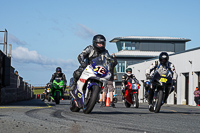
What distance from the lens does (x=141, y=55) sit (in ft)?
254

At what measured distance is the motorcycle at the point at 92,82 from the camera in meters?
9.26

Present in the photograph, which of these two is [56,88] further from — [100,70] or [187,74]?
[187,74]

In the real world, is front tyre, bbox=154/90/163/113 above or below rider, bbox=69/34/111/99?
below

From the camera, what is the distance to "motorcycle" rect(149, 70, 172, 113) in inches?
452

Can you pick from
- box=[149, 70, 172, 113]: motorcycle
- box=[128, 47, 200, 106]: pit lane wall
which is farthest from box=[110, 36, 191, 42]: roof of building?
box=[149, 70, 172, 113]: motorcycle

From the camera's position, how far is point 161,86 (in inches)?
457

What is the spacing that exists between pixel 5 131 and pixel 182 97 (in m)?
33.1

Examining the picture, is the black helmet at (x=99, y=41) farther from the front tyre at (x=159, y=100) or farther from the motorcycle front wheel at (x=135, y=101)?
the motorcycle front wheel at (x=135, y=101)

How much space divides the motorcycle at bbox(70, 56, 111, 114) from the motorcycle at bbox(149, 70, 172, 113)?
2.32 m

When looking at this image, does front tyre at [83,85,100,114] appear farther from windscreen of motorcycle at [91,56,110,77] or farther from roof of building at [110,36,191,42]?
roof of building at [110,36,191,42]

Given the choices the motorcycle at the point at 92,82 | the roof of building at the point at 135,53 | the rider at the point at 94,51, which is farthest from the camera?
the roof of building at the point at 135,53

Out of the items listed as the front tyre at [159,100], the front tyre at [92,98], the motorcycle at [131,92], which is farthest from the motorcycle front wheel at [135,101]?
the front tyre at [92,98]

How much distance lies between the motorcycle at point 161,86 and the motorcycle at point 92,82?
2324mm

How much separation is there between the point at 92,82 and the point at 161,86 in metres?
2.90
